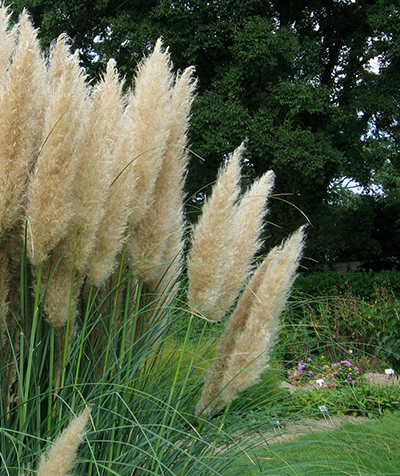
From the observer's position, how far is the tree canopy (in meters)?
13.6

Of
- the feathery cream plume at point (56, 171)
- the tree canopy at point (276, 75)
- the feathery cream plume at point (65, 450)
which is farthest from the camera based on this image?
the tree canopy at point (276, 75)

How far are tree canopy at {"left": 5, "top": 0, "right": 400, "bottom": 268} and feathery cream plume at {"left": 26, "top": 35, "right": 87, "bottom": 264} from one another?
37.1 ft

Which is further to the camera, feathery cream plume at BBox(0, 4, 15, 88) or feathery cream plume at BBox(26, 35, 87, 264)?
feathery cream plume at BBox(0, 4, 15, 88)

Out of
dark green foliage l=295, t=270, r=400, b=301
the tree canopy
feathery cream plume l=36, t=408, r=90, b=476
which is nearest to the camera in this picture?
feathery cream plume l=36, t=408, r=90, b=476

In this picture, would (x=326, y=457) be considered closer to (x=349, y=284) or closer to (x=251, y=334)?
(x=251, y=334)

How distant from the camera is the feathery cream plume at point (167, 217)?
7.39ft

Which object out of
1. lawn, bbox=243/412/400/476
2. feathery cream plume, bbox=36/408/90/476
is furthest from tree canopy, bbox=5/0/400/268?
feathery cream plume, bbox=36/408/90/476

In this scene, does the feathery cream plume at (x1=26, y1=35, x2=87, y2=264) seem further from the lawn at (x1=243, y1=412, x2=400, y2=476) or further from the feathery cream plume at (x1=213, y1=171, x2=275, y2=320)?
the lawn at (x1=243, y1=412, x2=400, y2=476)

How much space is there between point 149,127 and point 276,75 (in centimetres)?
1297

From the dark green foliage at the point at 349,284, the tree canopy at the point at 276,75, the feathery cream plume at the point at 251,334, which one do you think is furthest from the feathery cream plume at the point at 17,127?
the tree canopy at the point at 276,75

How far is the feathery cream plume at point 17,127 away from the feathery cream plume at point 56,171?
55 mm

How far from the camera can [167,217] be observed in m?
2.26

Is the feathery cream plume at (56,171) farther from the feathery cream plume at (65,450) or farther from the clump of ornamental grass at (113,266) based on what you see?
the feathery cream plume at (65,450)

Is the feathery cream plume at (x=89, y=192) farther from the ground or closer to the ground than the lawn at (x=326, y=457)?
farther from the ground
